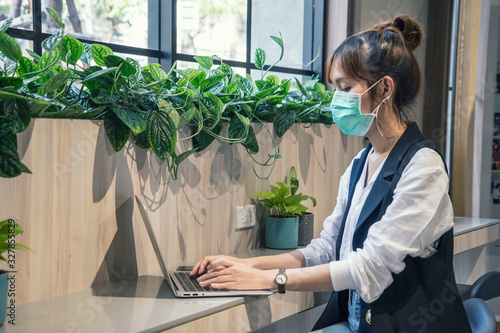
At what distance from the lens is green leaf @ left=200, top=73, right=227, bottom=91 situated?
69.9 inches

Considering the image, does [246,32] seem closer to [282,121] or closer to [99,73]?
[282,121]

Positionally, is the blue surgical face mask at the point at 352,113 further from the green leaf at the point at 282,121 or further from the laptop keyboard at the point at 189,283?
the laptop keyboard at the point at 189,283

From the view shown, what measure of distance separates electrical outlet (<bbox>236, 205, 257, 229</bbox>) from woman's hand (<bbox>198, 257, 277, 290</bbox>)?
423mm

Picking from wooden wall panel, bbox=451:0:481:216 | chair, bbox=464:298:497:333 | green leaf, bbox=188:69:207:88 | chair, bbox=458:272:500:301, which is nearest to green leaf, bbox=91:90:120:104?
green leaf, bbox=188:69:207:88

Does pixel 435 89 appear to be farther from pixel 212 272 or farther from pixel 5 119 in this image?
pixel 5 119

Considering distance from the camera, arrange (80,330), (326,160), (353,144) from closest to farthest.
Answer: (80,330), (326,160), (353,144)

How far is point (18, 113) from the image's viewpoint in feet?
4.09

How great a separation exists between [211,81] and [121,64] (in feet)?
1.26

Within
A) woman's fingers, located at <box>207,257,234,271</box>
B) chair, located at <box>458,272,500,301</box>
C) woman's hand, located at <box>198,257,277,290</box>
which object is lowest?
→ chair, located at <box>458,272,500,301</box>

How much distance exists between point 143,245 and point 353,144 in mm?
1246

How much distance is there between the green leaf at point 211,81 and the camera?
5.83 ft

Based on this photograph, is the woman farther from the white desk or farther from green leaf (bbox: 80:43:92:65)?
green leaf (bbox: 80:43:92:65)

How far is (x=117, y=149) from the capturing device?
5.00 feet

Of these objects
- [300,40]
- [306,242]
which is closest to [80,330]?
[306,242]
